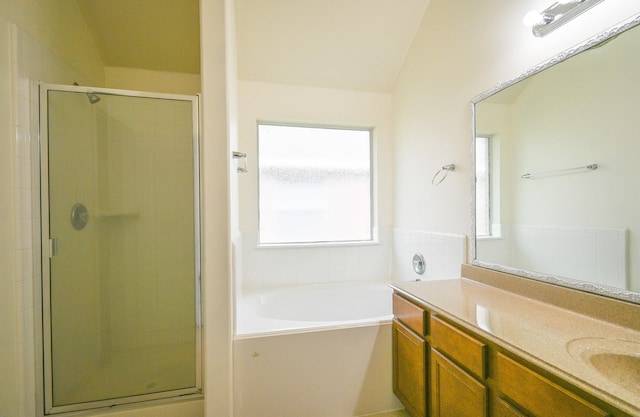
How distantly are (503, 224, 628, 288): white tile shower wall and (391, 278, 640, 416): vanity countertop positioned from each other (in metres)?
0.17

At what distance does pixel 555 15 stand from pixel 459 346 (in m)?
1.52

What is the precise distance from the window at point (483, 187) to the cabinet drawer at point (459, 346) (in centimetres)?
73

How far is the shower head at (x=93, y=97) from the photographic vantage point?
5.50 ft

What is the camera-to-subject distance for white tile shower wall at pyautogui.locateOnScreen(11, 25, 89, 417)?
1352 millimetres

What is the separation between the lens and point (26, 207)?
Answer: 1406 mm

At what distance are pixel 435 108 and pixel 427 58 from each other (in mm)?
449

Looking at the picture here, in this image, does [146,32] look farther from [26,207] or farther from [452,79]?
[452,79]

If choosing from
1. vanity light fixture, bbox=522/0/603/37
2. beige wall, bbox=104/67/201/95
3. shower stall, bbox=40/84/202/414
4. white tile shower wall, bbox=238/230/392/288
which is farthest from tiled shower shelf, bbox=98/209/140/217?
vanity light fixture, bbox=522/0/603/37

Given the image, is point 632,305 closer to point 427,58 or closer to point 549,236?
point 549,236

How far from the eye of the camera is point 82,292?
5.63 feet

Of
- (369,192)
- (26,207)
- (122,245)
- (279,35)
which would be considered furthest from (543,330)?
(279,35)

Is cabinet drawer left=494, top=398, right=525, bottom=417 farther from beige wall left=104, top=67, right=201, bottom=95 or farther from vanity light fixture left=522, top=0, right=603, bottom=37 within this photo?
beige wall left=104, top=67, right=201, bottom=95

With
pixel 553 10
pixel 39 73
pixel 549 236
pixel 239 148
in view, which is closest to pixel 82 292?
pixel 39 73

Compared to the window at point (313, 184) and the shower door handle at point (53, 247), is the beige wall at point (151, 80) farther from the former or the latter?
the shower door handle at point (53, 247)
